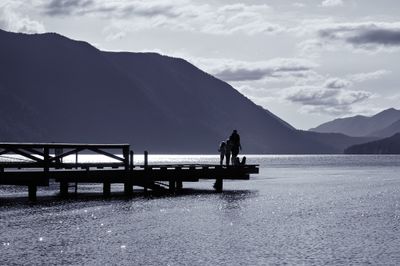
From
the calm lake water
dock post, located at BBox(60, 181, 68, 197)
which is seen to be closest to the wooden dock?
dock post, located at BBox(60, 181, 68, 197)

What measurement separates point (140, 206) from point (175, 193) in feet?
37.1

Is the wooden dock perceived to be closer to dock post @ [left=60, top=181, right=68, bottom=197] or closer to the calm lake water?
dock post @ [left=60, top=181, right=68, bottom=197]

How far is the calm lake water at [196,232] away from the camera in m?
24.0

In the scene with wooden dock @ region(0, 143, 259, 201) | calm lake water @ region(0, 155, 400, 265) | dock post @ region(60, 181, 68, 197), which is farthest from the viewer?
dock post @ region(60, 181, 68, 197)

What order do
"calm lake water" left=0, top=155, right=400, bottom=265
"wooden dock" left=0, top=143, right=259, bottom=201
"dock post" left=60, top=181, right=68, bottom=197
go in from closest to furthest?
1. "calm lake water" left=0, top=155, right=400, bottom=265
2. "wooden dock" left=0, top=143, right=259, bottom=201
3. "dock post" left=60, top=181, right=68, bottom=197

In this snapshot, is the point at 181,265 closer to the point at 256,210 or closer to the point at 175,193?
the point at 256,210

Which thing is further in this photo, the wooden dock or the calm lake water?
the wooden dock

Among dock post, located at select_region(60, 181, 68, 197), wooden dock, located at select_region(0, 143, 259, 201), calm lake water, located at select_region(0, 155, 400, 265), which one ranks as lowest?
calm lake water, located at select_region(0, 155, 400, 265)

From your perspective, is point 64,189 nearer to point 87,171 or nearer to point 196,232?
point 87,171

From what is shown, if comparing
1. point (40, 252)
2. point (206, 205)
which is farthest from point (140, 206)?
point (40, 252)

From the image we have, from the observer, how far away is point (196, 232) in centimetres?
3030

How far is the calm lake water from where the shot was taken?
78.7ft

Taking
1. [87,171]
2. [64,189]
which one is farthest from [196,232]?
[64,189]

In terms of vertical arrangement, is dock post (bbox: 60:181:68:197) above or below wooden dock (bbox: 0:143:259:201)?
below
